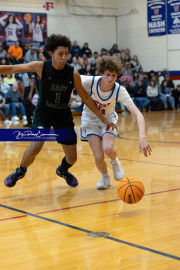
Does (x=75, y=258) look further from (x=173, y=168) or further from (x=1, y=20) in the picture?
(x=1, y=20)

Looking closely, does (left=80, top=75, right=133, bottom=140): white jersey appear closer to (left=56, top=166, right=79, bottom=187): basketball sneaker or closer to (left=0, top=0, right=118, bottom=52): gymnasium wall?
(left=56, top=166, right=79, bottom=187): basketball sneaker

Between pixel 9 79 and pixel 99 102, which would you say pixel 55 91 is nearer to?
pixel 99 102

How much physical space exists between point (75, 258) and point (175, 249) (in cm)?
71

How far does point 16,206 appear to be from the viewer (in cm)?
430

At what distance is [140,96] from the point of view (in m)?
17.9

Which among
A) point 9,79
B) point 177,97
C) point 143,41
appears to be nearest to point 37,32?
point 9,79

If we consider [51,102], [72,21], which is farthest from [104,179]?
[72,21]

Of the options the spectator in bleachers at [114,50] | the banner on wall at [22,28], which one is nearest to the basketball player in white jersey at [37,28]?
the banner on wall at [22,28]

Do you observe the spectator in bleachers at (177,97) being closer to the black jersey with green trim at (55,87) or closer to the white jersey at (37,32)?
the white jersey at (37,32)

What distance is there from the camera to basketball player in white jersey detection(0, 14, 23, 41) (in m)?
18.1

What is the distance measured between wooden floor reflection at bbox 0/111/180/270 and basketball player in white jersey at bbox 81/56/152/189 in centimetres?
41

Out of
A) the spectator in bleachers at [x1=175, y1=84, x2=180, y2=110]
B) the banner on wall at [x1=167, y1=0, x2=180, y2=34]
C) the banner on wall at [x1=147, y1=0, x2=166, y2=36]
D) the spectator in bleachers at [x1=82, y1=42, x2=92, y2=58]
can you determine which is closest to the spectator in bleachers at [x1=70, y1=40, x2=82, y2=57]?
the spectator in bleachers at [x1=82, y1=42, x2=92, y2=58]

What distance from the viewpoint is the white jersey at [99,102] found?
4.71 meters

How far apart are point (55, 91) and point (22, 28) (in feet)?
48.8
